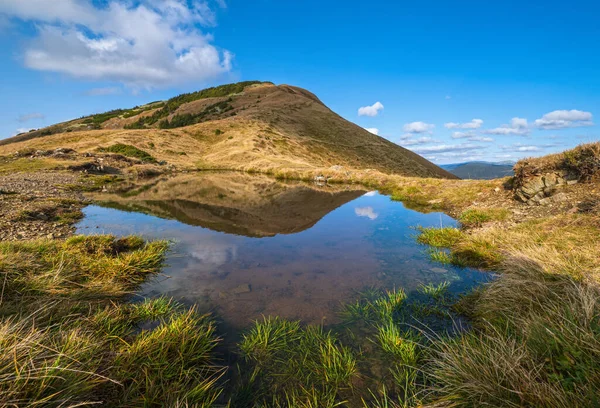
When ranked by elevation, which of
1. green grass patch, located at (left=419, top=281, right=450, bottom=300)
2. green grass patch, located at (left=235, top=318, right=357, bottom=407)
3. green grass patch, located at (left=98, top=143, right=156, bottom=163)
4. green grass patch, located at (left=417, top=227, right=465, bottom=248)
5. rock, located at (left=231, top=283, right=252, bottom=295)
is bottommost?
green grass patch, located at (left=235, top=318, right=357, bottom=407)

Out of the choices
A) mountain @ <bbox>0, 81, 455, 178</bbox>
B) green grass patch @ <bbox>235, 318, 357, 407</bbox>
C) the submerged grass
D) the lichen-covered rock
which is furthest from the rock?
mountain @ <bbox>0, 81, 455, 178</bbox>

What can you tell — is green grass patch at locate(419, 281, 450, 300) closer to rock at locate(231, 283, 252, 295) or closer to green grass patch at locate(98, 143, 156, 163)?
rock at locate(231, 283, 252, 295)

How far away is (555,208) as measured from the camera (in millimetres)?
12305

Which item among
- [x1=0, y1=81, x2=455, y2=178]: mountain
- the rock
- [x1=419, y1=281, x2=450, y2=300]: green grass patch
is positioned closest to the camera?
[x1=419, y1=281, x2=450, y2=300]: green grass patch

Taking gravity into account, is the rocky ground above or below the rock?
above

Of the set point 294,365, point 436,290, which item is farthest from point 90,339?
point 436,290

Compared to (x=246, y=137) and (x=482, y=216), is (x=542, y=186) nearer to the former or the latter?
(x=482, y=216)

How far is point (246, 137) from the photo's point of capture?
2677 inches

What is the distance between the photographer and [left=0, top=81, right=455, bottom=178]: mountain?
58.5 m

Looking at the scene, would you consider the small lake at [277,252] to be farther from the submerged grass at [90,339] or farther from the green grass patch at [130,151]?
the green grass patch at [130,151]

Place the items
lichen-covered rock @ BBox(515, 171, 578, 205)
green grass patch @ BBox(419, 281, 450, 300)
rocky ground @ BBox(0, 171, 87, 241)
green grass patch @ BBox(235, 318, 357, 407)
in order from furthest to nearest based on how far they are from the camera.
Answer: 1. lichen-covered rock @ BBox(515, 171, 578, 205)
2. rocky ground @ BBox(0, 171, 87, 241)
3. green grass patch @ BBox(419, 281, 450, 300)
4. green grass patch @ BBox(235, 318, 357, 407)

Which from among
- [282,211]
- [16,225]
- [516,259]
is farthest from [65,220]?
[516,259]

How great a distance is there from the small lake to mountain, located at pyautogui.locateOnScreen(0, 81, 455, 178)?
29418mm

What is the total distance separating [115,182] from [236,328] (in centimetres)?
3821
